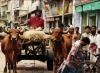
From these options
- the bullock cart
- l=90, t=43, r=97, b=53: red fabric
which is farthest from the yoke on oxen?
l=90, t=43, r=97, b=53: red fabric

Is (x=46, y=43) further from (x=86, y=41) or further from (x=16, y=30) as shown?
(x=86, y=41)

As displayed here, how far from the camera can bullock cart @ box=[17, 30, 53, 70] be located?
15923 mm

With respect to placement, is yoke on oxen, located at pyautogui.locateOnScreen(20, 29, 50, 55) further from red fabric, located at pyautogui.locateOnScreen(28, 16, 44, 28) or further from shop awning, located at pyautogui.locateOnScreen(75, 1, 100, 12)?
shop awning, located at pyautogui.locateOnScreen(75, 1, 100, 12)

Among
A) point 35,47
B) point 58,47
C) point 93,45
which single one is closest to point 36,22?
point 35,47

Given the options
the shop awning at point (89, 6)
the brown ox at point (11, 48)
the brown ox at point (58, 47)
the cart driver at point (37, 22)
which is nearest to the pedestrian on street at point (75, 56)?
the brown ox at point (58, 47)

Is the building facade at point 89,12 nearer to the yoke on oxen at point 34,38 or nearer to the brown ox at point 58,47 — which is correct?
the yoke on oxen at point 34,38

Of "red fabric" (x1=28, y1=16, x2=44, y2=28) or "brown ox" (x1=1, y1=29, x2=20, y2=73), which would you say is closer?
"brown ox" (x1=1, y1=29, x2=20, y2=73)

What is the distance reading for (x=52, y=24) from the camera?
5159 cm

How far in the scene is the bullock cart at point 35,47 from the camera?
627 inches

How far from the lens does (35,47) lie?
1691cm

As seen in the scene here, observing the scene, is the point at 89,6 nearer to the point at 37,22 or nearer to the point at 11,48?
the point at 37,22

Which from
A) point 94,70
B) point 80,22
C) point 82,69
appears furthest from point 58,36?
point 80,22

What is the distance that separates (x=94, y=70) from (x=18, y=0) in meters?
78.3

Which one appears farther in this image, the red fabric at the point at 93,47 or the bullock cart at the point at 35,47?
the bullock cart at the point at 35,47
